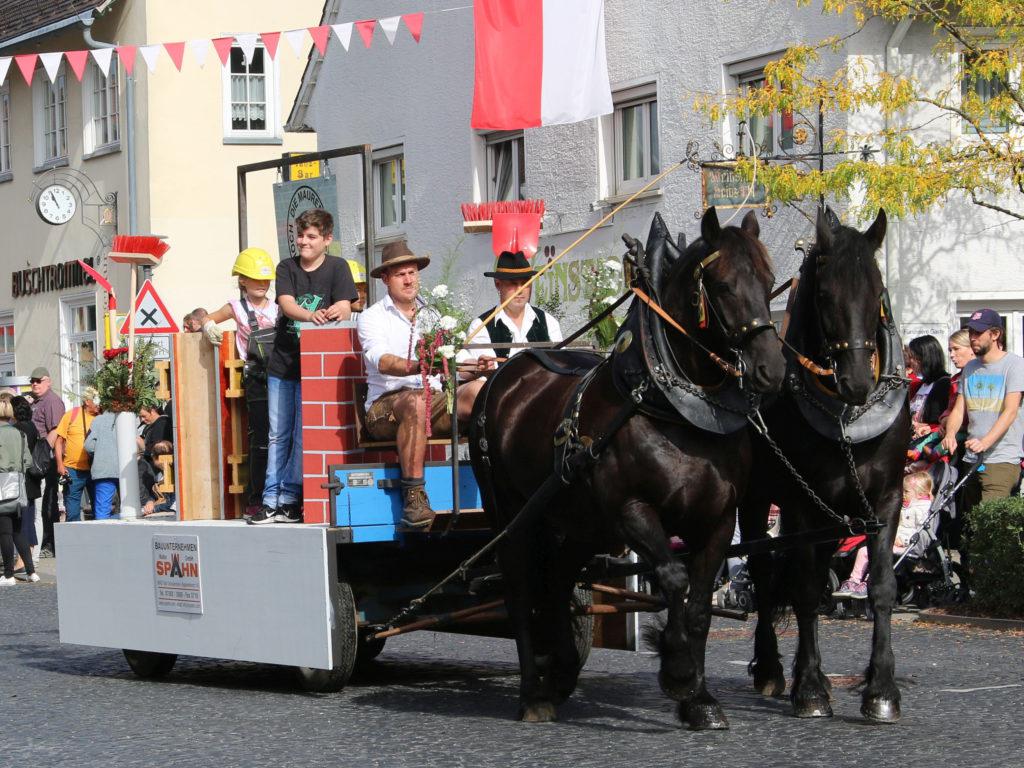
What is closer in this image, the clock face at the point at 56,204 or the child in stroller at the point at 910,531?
the child in stroller at the point at 910,531

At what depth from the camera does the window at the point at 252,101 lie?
1233 inches

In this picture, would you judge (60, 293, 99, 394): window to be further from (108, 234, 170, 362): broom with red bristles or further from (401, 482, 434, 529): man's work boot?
(401, 482, 434, 529): man's work boot

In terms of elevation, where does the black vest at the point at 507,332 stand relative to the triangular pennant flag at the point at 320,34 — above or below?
below

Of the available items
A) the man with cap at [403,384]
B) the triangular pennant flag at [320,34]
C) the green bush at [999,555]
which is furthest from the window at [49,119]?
the man with cap at [403,384]

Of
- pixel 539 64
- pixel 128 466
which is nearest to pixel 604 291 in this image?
pixel 128 466

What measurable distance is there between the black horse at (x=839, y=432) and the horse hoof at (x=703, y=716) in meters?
0.56

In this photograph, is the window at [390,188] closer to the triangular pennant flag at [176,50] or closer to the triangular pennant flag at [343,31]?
the triangular pennant flag at [343,31]

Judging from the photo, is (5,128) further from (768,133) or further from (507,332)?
(507,332)

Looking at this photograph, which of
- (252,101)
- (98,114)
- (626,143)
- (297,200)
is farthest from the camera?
(98,114)

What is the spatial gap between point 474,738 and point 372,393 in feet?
7.30

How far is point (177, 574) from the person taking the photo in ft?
32.6

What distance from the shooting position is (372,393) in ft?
30.6

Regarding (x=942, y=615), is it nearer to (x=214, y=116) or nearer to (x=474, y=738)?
(x=474, y=738)

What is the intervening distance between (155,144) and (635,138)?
12388mm
